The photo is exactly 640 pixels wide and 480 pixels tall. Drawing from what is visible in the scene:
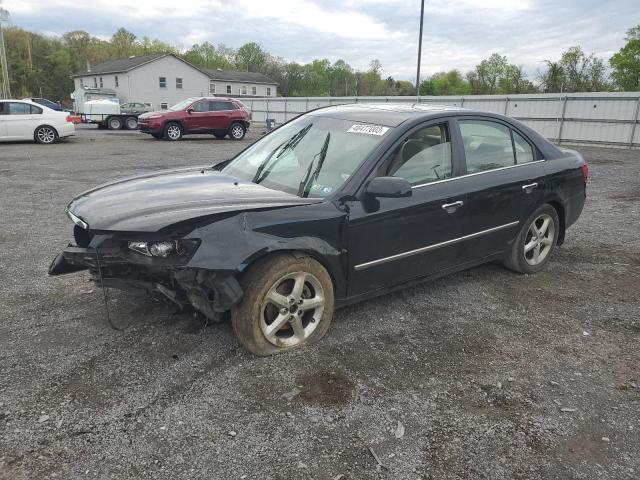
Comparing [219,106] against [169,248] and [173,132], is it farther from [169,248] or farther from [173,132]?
[169,248]

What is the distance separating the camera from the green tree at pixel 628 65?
52688 millimetres

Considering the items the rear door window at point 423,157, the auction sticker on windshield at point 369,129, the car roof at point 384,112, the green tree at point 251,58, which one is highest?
the green tree at point 251,58

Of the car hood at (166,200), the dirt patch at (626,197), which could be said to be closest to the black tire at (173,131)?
the dirt patch at (626,197)

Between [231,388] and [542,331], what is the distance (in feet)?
7.81

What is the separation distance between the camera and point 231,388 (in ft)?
9.59

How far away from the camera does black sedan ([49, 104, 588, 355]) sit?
2975mm

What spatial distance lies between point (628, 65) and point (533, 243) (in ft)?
199

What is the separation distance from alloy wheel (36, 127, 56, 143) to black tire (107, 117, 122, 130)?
10.3 m

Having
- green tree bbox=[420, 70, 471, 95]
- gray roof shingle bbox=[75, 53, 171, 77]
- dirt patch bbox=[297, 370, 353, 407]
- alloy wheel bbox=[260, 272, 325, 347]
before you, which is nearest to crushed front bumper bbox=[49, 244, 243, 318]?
alloy wheel bbox=[260, 272, 325, 347]

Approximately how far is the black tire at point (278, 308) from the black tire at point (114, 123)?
2733 cm

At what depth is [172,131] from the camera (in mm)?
20594

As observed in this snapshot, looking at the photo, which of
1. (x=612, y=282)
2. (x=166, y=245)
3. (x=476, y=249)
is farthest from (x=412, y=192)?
(x=612, y=282)

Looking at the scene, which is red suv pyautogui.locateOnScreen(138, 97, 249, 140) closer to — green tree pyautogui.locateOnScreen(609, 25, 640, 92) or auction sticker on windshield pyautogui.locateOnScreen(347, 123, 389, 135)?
auction sticker on windshield pyautogui.locateOnScreen(347, 123, 389, 135)

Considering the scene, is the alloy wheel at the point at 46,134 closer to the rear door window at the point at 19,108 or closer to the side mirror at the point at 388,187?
the rear door window at the point at 19,108
